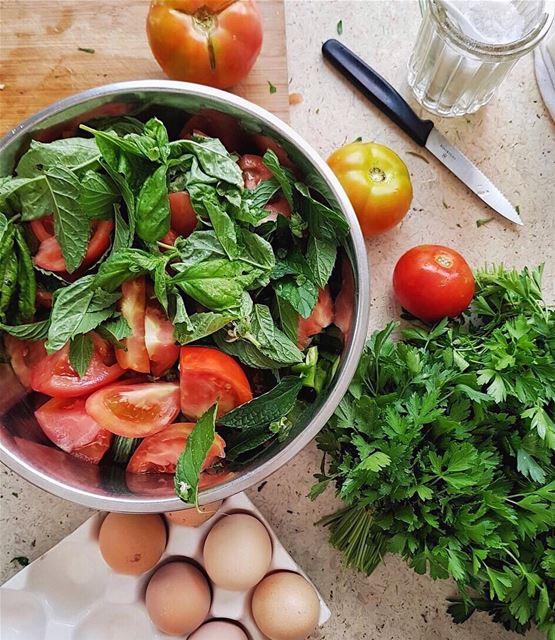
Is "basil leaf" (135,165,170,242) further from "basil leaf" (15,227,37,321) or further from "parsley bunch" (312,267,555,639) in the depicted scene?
"parsley bunch" (312,267,555,639)

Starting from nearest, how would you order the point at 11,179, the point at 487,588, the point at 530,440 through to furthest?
the point at 11,179 → the point at 530,440 → the point at 487,588

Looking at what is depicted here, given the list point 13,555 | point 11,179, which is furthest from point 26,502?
point 11,179

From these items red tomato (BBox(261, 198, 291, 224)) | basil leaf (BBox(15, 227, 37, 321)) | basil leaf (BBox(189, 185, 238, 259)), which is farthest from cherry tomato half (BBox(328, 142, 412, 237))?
basil leaf (BBox(15, 227, 37, 321))

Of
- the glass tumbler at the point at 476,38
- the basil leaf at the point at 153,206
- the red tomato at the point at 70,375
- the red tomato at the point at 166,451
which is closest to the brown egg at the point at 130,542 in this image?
the red tomato at the point at 166,451

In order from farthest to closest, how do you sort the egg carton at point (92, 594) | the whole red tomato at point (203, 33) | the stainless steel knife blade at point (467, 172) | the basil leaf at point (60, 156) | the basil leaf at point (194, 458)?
the stainless steel knife blade at point (467, 172) < the egg carton at point (92, 594) < the whole red tomato at point (203, 33) < the basil leaf at point (60, 156) < the basil leaf at point (194, 458)

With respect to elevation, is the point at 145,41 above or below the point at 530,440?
above

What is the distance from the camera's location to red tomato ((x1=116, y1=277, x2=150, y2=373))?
93 centimetres

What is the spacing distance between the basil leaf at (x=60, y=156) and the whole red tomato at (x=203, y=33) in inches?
8.9

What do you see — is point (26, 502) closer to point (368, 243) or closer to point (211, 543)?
point (211, 543)

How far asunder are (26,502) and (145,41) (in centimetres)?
82

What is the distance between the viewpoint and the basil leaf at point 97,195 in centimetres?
90

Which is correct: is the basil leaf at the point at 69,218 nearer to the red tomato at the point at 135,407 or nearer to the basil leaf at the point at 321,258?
the red tomato at the point at 135,407

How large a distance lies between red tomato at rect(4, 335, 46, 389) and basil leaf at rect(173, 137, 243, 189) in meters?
0.35

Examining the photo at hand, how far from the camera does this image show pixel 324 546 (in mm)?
1231
